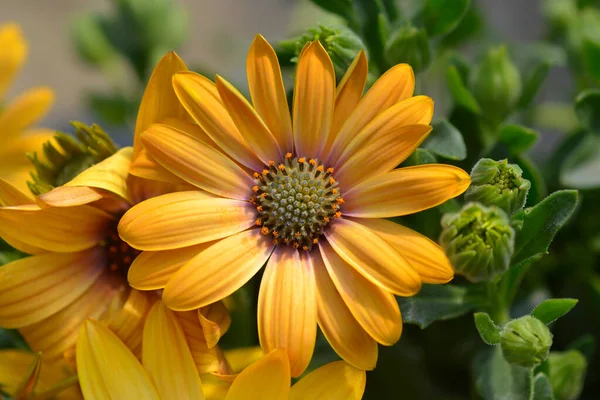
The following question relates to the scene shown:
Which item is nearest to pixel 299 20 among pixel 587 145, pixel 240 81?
pixel 240 81

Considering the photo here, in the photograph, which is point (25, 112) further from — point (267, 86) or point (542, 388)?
point (542, 388)

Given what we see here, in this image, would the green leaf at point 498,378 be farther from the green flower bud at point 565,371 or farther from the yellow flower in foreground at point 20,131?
the yellow flower in foreground at point 20,131

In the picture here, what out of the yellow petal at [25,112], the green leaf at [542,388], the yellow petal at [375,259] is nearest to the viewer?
the yellow petal at [375,259]

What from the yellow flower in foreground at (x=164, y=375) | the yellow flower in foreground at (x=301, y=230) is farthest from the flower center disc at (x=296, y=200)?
the yellow flower in foreground at (x=164, y=375)

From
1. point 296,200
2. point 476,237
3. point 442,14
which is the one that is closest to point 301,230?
point 296,200

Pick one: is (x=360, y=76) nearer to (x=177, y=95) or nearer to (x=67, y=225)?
(x=177, y=95)

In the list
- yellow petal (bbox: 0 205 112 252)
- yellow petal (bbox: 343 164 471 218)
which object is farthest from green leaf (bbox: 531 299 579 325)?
yellow petal (bbox: 0 205 112 252)
